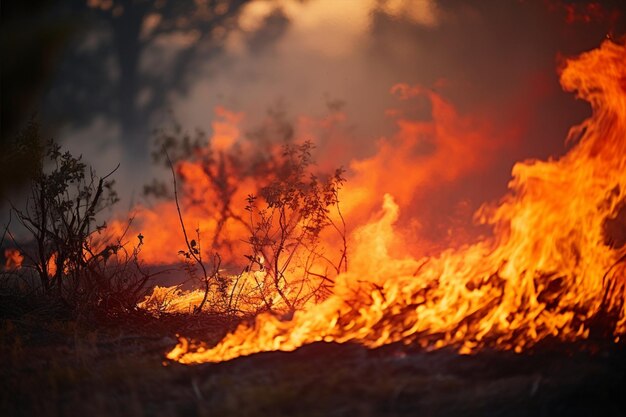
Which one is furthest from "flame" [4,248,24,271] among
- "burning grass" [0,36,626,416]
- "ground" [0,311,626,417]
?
"ground" [0,311,626,417]

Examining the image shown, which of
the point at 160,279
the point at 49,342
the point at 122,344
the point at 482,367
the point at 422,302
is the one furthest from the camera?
the point at 160,279

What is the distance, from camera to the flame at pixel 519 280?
16.5 feet

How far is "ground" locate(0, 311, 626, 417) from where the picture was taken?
4.09m

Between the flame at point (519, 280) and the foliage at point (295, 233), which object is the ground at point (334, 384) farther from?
the foliage at point (295, 233)

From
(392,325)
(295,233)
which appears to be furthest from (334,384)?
(295,233)

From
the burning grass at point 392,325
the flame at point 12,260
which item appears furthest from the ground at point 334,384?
the flame at point 12,260

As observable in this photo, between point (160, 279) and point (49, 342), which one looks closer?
point (49, 342)

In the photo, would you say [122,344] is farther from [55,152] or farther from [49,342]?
[55,152]

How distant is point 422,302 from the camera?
5.39 metres

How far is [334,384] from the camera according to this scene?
4363 mm

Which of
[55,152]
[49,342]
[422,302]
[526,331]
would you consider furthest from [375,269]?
[55,152]

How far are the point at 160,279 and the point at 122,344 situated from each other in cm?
269

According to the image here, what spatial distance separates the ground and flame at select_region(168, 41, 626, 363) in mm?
217

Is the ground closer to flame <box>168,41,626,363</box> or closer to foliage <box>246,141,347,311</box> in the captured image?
flame <box>168,41,626,363</box>
